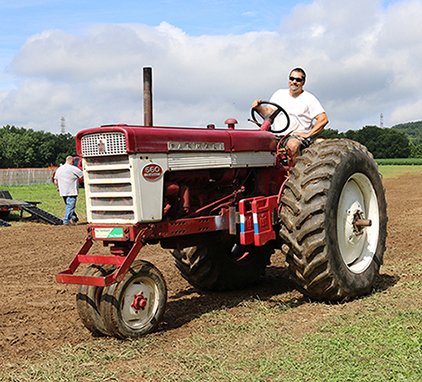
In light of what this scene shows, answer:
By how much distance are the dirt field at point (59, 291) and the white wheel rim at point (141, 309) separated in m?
0.25

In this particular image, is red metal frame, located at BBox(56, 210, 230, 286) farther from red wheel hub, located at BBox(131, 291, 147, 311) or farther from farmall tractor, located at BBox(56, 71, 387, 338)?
red wheel hub, located at BBox(131, 291, 147, 311)

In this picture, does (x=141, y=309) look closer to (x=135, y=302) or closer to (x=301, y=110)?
(x=135, y=302)

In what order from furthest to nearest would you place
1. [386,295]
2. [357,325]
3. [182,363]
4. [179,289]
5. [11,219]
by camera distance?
[11,219], [179,289], [386,295], [357,325], [182,363]

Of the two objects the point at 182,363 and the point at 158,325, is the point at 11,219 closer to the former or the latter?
the point at 158,325

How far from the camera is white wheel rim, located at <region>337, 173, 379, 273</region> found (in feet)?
17.0

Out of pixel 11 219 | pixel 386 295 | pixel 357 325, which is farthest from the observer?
pixel 11 219

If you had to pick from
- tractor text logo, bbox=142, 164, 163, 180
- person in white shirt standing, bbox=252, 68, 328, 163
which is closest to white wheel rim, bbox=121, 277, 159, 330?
tractor text logo, bbox=142, 164, 163, 180

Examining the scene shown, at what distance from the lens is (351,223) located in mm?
5246

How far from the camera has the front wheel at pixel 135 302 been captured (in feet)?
13.3

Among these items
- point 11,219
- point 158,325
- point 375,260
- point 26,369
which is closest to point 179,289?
point 158,325

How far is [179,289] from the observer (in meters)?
6.14

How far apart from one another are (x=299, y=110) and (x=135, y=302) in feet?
9.65

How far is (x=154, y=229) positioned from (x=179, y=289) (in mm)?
2029

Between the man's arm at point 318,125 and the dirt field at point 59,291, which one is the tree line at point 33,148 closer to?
the dirt field at point 59,291
